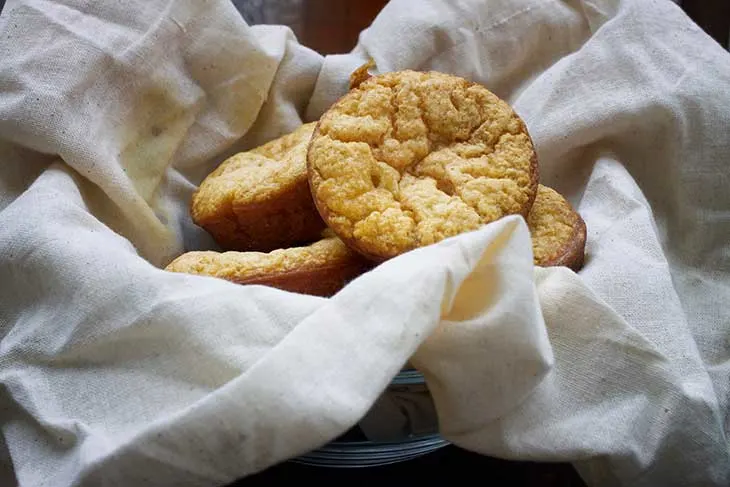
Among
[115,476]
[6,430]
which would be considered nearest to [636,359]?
[115,476]

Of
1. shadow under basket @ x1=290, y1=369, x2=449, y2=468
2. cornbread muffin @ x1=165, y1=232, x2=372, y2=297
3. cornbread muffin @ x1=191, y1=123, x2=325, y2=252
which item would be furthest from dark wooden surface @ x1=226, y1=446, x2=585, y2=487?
cornbread muffin @ x1=191, y1=123, x2=325, y2=252

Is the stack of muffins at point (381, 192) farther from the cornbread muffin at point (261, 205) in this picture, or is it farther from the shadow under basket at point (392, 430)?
the shadow under basket at point (392, 430)

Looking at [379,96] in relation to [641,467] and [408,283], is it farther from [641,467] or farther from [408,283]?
[641,467]

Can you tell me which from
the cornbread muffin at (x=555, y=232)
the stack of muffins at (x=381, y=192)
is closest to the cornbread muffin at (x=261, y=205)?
the stack of muffins at (x=381, y=192)

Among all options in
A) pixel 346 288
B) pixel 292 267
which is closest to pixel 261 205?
pixel 292 267

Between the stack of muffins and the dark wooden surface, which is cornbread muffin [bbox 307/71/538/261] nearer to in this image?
the stack of muffins

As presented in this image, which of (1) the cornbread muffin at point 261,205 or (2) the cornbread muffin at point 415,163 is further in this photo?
(1) the cornbread muffin at point 261,205

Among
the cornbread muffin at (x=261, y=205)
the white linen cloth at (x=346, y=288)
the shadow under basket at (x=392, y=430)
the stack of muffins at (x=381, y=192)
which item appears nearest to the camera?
the white linen cloth at (x=346, y=288)
